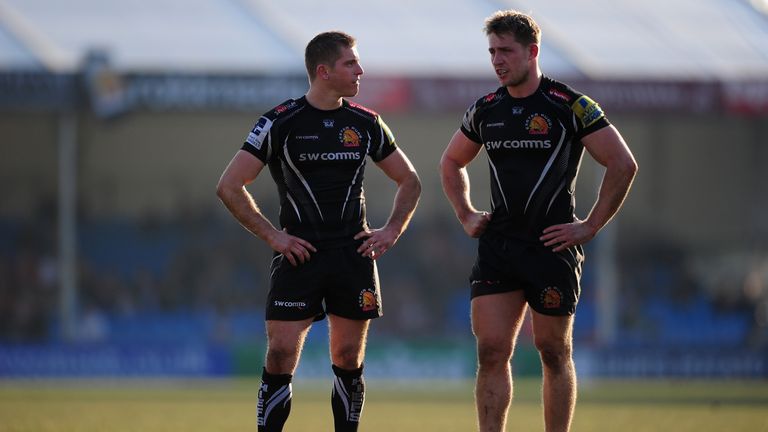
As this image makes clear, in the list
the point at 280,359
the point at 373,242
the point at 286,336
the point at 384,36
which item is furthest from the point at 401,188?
the point at 384,36

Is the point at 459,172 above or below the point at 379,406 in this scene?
above

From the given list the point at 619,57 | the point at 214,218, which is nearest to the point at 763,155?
the point at 619,57

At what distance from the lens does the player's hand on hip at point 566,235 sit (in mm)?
7910

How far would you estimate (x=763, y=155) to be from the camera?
94.2ft

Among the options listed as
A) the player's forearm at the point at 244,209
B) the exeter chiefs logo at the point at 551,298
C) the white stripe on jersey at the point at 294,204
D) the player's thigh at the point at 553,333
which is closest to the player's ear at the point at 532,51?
the exeter chiefs logo at the point at 551,298

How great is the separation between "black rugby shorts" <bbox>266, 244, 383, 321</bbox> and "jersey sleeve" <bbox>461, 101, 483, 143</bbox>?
95cm

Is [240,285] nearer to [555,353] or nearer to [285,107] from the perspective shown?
[285,107]

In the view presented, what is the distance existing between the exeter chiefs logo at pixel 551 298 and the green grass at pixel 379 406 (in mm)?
4128

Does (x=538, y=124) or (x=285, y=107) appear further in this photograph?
(x=285, y=107)

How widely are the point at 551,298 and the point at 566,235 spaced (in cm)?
36

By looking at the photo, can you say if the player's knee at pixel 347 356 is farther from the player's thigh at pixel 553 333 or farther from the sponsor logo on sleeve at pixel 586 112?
the sponsor logo on sleeve at pixel 586 112

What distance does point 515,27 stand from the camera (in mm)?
7805

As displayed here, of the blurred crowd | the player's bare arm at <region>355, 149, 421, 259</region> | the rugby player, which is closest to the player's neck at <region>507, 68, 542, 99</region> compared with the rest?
the rugby player

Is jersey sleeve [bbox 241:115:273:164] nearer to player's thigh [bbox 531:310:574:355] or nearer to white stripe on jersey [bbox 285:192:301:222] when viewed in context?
white stripe on jersey [bbox 285:192:301:222]
